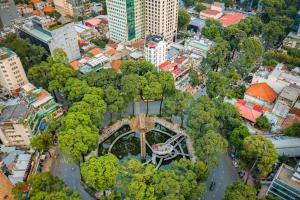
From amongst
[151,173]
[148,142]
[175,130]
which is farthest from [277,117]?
[151,173]

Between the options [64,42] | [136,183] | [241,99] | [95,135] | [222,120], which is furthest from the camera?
[64,42]

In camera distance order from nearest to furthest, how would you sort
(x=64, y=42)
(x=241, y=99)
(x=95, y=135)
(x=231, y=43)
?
(x=95, y=135), (x=241, y=99), (x=64, y=42), (x=231, y=43)

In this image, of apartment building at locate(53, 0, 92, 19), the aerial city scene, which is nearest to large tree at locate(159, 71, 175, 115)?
the aerial city scene

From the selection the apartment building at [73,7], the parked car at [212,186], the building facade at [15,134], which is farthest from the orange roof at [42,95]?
the apartment building at [73,7]

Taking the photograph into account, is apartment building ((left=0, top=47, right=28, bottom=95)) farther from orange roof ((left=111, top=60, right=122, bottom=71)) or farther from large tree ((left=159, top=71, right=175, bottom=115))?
large tree ((left=159, top=71, right=175, bottom=115))

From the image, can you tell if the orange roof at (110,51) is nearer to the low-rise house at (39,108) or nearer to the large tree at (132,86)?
the large tree at (132,86)

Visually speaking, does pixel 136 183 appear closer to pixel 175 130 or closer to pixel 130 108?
pixel 175 130
